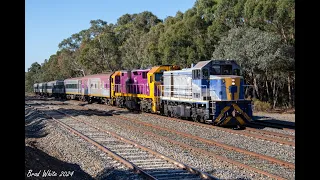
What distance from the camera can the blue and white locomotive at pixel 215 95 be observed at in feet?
52.7

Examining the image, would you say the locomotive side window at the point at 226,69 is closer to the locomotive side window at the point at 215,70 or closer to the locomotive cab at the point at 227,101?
the locomotive side window at the point at 215,70

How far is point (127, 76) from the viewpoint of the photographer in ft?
97.7

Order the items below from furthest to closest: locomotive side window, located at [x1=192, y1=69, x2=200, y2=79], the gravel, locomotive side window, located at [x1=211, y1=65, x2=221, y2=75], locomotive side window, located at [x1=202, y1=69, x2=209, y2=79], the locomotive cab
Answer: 1. locomotive side window, located at [x1=192, y1=69, x2=200, y2=79]
2. locomotive side window, located at [x1=211, y1=65, x2=221, y2=75]
3. locomotive side window, located at [x1=202, y1=69, x2=209, y2=79]
4. the locomotive cab
5. the gravel

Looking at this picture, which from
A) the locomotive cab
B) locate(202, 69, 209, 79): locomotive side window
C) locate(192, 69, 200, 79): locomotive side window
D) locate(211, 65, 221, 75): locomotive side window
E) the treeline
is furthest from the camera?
the treeline

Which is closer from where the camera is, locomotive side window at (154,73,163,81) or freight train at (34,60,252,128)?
freight train at (34,60,252,128)

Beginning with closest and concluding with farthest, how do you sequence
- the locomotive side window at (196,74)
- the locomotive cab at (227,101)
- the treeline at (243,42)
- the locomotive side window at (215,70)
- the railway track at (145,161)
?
the railway track at (145,161) → the locomotive cab at (227,101) → the locomotive side window at (215,70) → the locomotive side window at (196,74) → the treeline at (243,42)

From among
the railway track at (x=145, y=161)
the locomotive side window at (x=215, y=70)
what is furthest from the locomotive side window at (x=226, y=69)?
the railway track at (x=145, y=161)

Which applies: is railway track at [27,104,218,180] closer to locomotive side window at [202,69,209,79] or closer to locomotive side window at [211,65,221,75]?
locomotive side window at [202,69,209,79]

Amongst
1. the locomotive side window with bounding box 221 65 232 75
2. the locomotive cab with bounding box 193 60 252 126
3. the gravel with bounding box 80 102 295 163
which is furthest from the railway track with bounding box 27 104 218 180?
the locomotive side window with bounding box 221 65 232 75

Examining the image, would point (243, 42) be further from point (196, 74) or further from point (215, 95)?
point (215, 95)

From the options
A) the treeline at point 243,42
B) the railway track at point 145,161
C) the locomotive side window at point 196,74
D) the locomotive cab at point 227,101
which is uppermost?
the treeline at point 243,42

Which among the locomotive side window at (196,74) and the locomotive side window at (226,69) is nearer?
the locomotive side window at (226,69)

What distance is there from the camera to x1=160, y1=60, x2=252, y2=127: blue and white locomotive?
16062 millimetres
